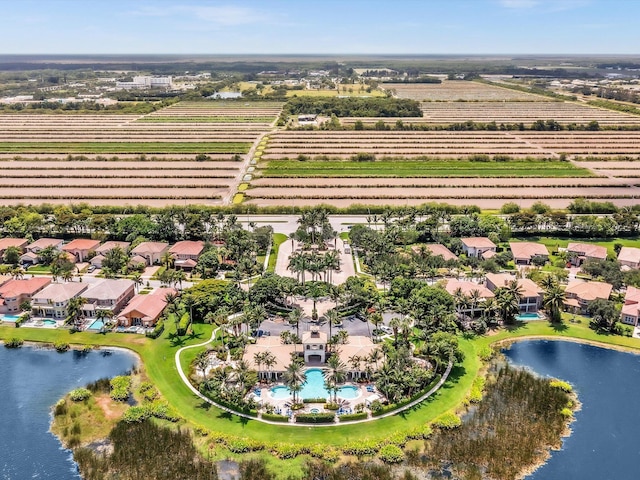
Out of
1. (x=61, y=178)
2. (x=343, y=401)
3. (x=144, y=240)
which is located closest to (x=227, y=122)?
(x=61, y=178)

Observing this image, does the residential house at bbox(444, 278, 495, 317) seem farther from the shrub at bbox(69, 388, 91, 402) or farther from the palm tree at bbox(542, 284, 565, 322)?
the shrub at bbox(69, 388, 91, 402)

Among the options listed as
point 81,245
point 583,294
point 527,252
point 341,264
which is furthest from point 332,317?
point 81,245

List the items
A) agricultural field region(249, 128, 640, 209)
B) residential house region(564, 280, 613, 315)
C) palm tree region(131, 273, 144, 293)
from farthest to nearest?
agricultural field region(249, 128, 640, 209) → palm tree region(131, 273, 144, 293) → residential house region(564, 280, 613, 315)

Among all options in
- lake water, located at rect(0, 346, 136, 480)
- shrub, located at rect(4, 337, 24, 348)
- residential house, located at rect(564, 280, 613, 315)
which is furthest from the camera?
residential house, located at rect(564, 280, 613, 315)

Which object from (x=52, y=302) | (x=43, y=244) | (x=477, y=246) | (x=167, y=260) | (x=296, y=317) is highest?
(x=477, y=246)

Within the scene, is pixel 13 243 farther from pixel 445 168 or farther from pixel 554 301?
pixel 445 168

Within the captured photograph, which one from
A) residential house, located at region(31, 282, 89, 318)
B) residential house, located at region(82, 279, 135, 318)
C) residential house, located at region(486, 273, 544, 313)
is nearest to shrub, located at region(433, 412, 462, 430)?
residential house, located at region(486, 273, 544, 313)

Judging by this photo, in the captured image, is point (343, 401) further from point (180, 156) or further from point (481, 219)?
point (180, 156)

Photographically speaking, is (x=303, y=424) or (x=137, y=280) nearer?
(x=303, y=424)
